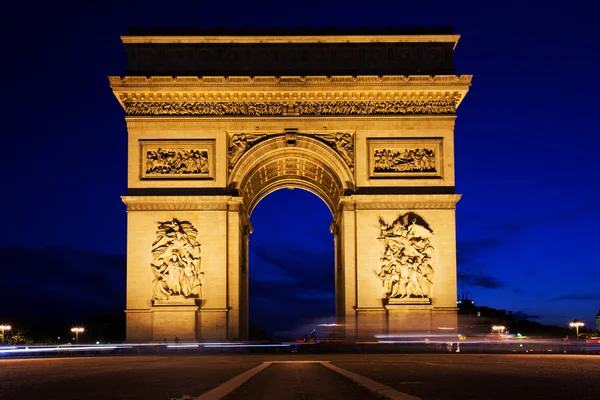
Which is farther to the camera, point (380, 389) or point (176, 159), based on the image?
point (176, 159)

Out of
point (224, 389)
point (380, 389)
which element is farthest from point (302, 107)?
point (380, 389)

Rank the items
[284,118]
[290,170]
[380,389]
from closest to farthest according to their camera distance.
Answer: [380,389]
[284,118]
[290,170]

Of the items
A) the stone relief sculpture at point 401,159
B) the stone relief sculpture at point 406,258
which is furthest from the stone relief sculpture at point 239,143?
the stone relief sculpture at point 406,258

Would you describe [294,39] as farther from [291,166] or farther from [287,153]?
[291,166]

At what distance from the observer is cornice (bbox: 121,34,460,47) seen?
3553cm

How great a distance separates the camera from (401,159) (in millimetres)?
35281

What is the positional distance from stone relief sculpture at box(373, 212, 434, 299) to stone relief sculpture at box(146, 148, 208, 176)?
8.17 metres

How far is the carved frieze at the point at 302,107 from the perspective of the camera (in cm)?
3544

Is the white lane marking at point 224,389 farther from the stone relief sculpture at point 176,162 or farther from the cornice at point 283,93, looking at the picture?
the cornice at point 283,93

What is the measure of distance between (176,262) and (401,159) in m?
10.5

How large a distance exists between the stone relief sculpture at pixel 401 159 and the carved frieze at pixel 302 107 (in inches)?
66.1

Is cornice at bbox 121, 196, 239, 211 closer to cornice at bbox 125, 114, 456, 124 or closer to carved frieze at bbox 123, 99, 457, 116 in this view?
cornice at bbox 125, 114, 456, 124

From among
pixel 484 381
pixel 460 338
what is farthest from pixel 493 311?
pixel 484 381

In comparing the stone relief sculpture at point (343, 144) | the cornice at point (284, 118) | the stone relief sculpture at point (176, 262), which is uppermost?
the cornice at point (284, 118)
